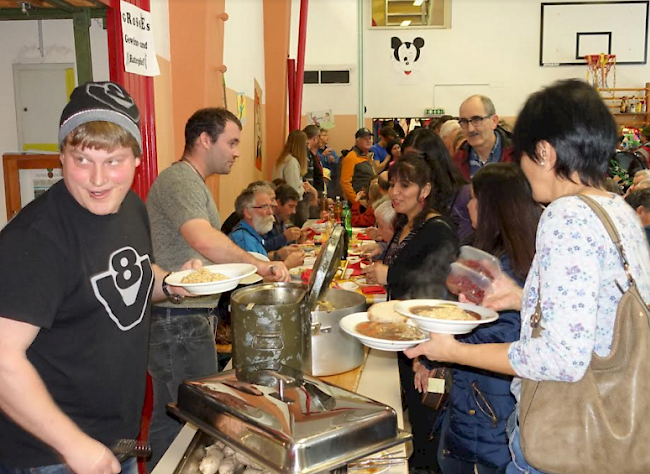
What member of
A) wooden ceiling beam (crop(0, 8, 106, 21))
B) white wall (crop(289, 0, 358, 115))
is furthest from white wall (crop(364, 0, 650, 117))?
wooden ceiling beam (crop(0, 8, 106, 21))

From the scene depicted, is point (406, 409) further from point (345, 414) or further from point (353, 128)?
point (353, 128)

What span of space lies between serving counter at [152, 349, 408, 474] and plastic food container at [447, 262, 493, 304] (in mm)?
428

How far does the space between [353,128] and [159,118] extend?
10.1 m

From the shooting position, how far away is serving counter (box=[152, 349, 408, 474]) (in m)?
1.65

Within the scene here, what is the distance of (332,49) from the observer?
42.8 feet

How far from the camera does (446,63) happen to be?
13.1m

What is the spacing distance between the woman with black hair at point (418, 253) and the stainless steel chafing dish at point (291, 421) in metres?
1.40

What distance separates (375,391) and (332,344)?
0.76 ft

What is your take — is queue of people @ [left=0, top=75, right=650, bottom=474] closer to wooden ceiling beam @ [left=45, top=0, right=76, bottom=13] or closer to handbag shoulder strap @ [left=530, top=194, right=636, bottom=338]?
handbag shoulder strap @ [left=530, top=194, right=636, bottom=338]

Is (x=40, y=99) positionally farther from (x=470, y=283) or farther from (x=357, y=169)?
(x=357, y=169)

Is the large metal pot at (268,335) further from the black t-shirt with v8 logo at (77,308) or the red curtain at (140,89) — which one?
the red curtain at (140,89)

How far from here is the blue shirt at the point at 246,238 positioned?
3.93 meters

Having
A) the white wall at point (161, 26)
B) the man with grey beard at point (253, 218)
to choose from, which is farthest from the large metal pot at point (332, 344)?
the white wall at point (161, 26)

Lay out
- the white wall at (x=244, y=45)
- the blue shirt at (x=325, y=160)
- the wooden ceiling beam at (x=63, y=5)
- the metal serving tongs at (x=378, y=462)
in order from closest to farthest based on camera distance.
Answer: the metal serving tongs at (x=378, y=462) → the wooden ceiling beam at (x=63, y=5) → the white wall at (x=244, y=45) → the blue shirt at (x=325, y=160)
